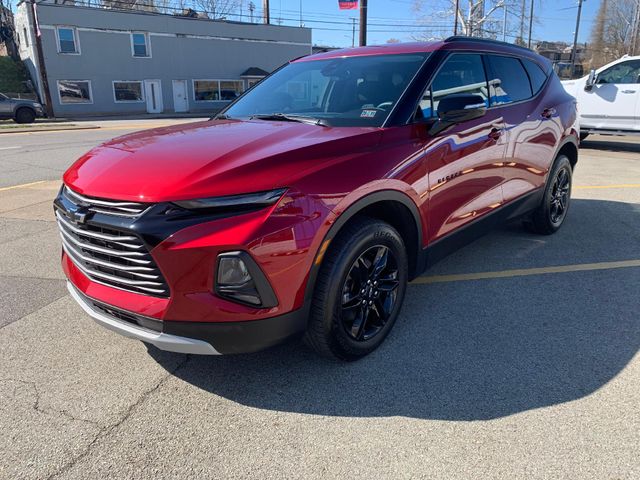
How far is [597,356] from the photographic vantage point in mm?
3191

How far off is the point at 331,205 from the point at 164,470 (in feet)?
4.90

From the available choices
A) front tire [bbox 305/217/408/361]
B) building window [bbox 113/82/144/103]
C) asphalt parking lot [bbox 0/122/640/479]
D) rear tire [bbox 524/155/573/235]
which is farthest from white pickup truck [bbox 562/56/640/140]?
building window [bbox 113/82/144/103]

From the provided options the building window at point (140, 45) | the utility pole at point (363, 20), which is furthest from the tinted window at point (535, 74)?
the building window at point (140, 45)

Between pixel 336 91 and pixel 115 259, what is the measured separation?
2106 millimetres

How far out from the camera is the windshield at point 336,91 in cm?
342

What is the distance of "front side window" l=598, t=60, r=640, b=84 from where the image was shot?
11547 millimetres

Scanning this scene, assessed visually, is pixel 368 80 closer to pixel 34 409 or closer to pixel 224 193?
pixel 224 193

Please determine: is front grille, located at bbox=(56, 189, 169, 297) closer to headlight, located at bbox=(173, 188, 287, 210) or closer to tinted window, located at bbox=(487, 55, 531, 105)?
headlight, located at bbox=(173, 188, 287, 210)

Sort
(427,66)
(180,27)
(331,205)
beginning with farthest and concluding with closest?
(180,27) → (427,66) → (331,205)

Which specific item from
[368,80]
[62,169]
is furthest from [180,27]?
[368,80]

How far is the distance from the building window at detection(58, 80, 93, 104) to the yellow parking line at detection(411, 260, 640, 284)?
33666 mm

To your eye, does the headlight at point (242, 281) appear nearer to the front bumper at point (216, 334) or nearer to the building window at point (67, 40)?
the front bumper at point (216, 334)

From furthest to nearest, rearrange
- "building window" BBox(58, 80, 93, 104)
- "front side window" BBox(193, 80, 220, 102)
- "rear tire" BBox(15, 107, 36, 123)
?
"front side window" BBox(193, 80, 220, 102), "building window" BBox(58, 80, 93, 104), "rear tire" BBox(15, 107, 36, 123)

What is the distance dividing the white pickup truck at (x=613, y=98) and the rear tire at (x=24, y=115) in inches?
965
